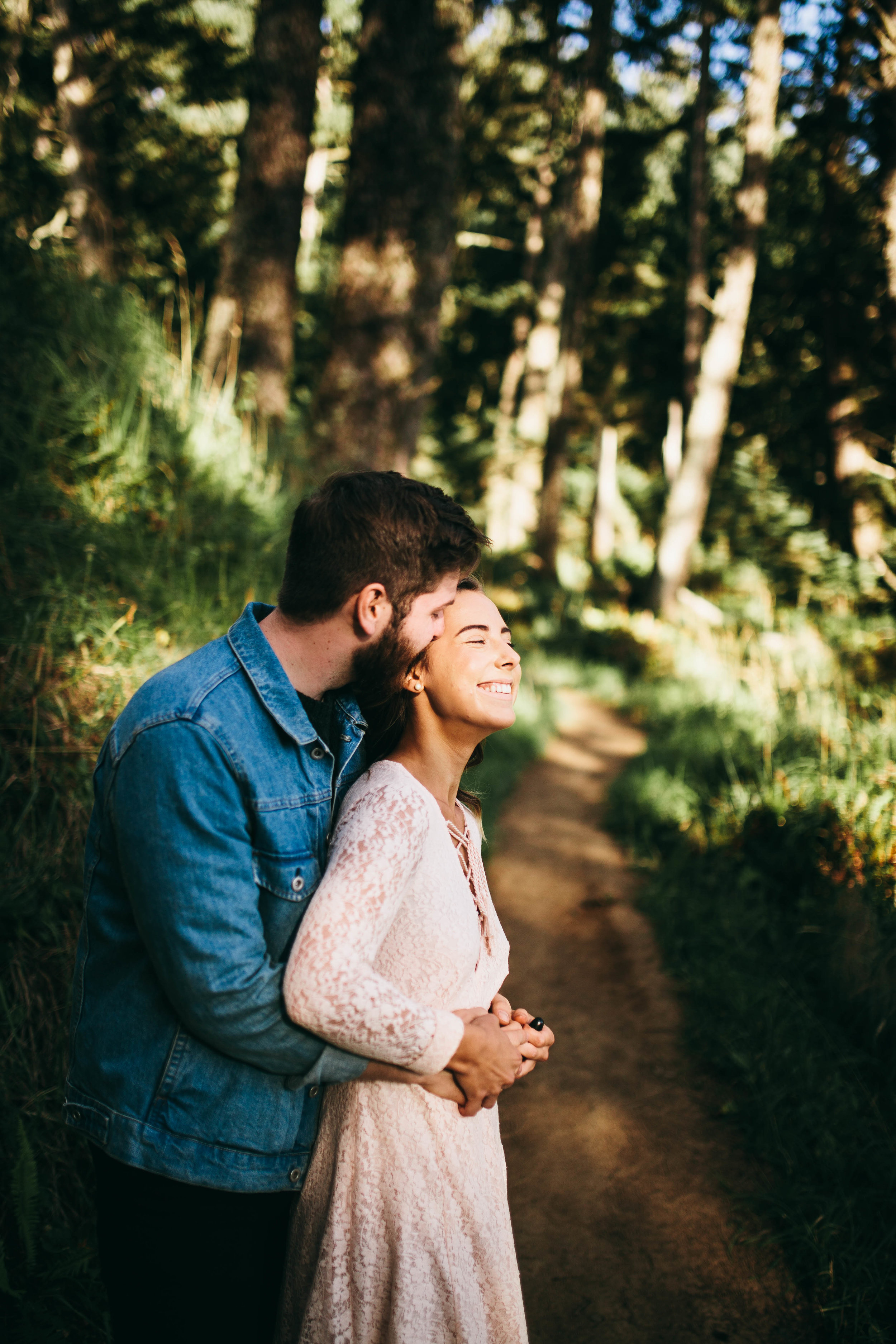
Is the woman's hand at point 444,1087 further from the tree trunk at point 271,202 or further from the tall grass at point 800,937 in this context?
the tree trunk at point 271,202

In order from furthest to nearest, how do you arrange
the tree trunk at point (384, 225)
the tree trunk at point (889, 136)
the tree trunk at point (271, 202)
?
the tree trunk at point (271, 202), the tree trunk at point (889, 136), the tree trunk at point (384, 225)

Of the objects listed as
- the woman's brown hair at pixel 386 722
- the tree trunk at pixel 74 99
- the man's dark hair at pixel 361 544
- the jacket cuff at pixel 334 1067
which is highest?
the tree trunk at pixel 74 99

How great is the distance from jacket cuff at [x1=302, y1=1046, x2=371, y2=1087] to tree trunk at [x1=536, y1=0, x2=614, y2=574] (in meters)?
16.3

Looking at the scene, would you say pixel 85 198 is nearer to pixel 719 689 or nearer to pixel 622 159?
pixel 719 689

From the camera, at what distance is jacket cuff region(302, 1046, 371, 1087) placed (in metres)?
1.45

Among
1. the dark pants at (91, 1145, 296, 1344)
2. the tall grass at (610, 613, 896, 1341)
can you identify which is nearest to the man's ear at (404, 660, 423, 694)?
the dark pants at (91, 1145, 296, 1344)

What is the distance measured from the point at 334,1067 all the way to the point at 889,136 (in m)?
8.95

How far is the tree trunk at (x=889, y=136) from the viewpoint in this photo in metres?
6.45

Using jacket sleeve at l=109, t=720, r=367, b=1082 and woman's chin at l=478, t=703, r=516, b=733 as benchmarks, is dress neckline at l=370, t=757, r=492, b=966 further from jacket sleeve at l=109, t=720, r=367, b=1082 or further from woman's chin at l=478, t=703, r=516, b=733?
jacket sleeve at l=109, t=720, r=367, b=1082

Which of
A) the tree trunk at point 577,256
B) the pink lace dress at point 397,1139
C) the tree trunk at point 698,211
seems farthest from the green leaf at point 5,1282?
the tree trunk at point 698,211

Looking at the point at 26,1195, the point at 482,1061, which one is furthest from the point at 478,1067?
the point at 26,1195

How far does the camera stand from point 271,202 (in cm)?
678

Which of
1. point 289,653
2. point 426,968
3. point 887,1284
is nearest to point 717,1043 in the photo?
point 887,1284

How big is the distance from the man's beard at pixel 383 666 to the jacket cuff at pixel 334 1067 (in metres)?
0.78
